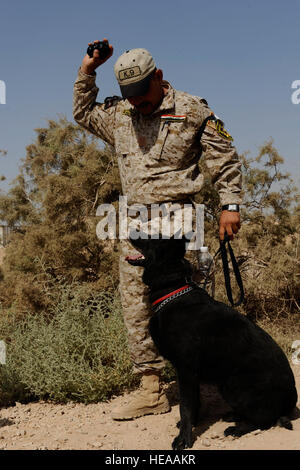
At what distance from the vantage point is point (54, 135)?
267 inches

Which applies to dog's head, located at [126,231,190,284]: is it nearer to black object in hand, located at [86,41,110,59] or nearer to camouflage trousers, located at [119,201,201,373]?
camouflage trousers, located at [119,201,201,373]

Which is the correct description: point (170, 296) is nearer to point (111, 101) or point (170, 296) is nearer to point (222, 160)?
point (222, 160)

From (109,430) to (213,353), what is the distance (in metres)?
0.92

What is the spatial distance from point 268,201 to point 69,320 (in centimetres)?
349

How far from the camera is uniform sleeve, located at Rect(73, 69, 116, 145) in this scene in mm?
3605

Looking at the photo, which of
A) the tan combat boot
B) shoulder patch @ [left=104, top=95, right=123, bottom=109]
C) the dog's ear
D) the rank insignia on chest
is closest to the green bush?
the tan combat boot

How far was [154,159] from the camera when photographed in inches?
131

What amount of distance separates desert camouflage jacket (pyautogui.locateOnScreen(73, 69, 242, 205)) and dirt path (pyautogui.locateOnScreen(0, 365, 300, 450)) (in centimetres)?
148

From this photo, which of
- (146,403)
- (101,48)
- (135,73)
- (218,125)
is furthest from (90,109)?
(146,403)

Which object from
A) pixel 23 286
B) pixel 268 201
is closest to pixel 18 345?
pixel 23 286

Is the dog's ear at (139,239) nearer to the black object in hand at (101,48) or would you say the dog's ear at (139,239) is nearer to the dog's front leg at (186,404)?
the dog's front leg at (186,404)

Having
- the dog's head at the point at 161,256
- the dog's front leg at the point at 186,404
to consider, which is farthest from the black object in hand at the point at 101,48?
the dog's front leg at the point at 186,404

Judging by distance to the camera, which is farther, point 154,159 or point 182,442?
point 154,159
